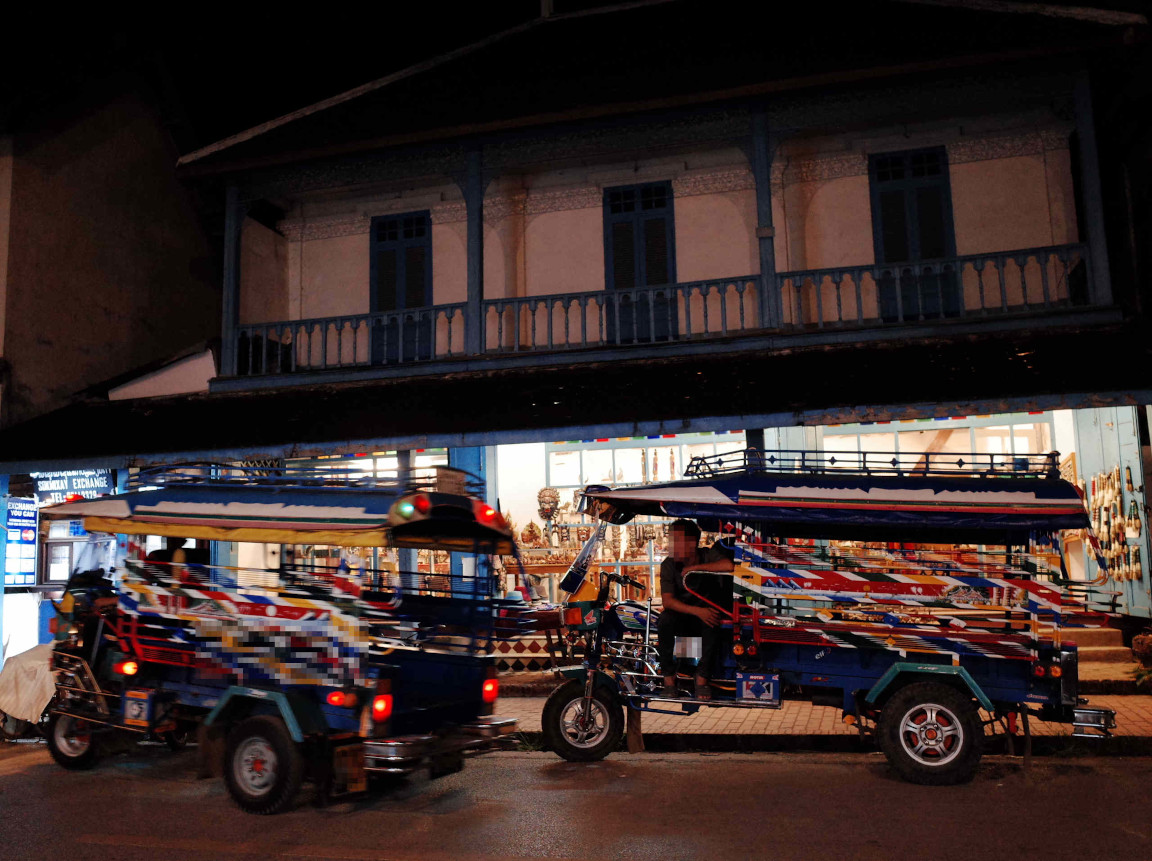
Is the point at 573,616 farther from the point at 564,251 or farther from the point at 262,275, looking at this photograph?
the point at 262,275

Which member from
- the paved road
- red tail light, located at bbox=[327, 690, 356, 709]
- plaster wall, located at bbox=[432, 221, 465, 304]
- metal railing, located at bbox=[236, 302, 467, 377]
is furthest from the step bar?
plaster wall, located at bbox=[432, 221, 465, 304]

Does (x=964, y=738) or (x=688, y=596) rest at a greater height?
(x=688, y=596)

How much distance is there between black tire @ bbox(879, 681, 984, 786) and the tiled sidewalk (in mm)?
1759

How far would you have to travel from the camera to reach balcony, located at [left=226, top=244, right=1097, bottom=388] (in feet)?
39.5

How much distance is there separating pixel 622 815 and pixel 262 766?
2.49 meters

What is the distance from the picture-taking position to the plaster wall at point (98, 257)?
1477 cm

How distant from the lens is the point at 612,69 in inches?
525

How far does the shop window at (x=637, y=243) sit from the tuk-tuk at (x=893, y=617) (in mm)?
5945

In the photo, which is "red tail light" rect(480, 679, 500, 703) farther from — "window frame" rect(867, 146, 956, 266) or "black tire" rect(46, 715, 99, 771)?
"window frame" rect(867, 146, 956, 266)

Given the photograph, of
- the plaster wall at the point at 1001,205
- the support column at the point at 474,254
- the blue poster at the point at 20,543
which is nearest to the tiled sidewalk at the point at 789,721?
the support column at the point at 474,254

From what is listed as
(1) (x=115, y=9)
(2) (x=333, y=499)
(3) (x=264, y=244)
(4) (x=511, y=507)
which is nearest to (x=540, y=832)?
(2) (x=333, y=499)

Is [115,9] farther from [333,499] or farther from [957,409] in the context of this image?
[957,409]

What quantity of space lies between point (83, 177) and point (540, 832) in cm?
1422

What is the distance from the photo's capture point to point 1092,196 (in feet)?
37.8
